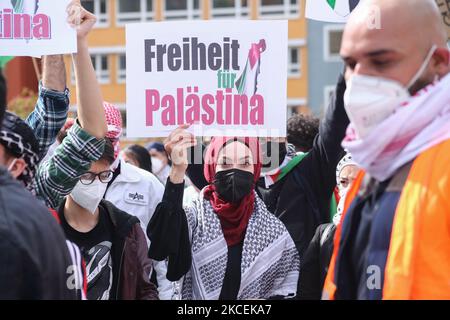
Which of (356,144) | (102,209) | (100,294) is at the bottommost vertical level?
(100,294)

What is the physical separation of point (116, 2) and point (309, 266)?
49615mm

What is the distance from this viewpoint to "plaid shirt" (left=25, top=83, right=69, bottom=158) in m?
4.38

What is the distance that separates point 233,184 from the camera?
4988 millimetres

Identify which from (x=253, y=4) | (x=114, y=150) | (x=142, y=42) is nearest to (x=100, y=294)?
(x=114, y=150)

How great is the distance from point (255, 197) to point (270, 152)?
114 cm

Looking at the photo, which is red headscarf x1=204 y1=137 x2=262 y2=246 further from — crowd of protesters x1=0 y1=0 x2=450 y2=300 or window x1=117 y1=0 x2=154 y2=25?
window x1=117 y1=0 x2=154 y2=25

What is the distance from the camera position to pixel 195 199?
5.14m

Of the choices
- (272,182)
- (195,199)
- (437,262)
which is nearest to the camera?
(437,262)

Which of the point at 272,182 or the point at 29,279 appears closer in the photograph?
the point at 29,279

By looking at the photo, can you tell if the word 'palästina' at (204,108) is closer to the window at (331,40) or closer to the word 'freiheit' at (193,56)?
the word 'freiheit' at (193,56)

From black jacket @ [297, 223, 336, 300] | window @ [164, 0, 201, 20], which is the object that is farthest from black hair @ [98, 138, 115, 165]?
window @ [164, 0, 201, 20]

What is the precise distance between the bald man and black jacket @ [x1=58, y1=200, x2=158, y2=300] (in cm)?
180

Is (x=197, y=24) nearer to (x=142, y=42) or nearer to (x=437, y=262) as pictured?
(x=142, y=42)

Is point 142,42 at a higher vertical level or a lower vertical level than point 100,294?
higher
